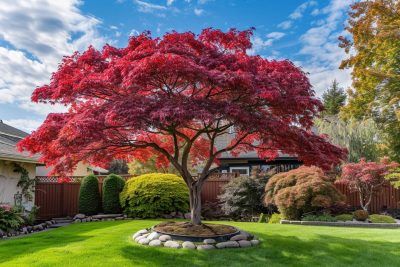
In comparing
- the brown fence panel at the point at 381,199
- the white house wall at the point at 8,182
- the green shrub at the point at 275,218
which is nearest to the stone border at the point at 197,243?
the green shrub at the point at 275,218

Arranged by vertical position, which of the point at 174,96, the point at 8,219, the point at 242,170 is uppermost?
the point at 174,96

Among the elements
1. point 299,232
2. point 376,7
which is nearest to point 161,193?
point 299,232

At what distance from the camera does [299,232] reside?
9.98 m

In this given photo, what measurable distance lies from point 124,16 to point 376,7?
814 cm

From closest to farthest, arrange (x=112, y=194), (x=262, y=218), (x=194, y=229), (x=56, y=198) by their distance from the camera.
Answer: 1. (x=194, y=229)
2. (x=262, y=218)
3. (x=112, y=194)
4. (x=56, y=198)

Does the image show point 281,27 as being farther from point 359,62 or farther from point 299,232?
point 299,232

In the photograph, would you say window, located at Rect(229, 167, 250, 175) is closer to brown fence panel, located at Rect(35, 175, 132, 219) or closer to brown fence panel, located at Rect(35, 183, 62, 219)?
brown fence panel, located at Rect(35, 175, 132, 219)

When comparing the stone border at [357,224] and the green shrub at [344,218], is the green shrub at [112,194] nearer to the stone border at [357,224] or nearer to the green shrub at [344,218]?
the stone border at [357,224]

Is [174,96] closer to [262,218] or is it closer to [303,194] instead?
[303,194]

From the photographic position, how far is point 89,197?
1538cm

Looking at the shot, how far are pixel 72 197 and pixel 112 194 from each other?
2.52 meters

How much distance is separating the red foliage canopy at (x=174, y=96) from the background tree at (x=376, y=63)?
6.32 metres

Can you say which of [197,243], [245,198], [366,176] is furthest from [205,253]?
[366,176]

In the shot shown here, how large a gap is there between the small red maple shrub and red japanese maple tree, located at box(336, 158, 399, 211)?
162cm
